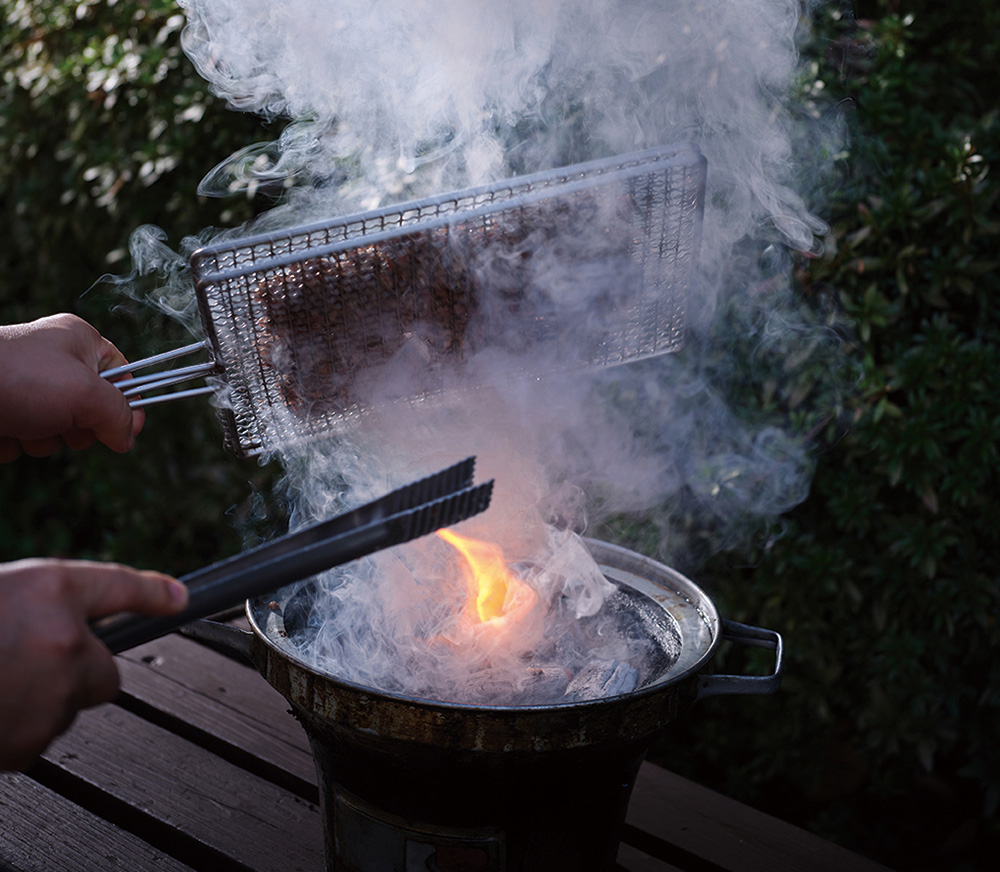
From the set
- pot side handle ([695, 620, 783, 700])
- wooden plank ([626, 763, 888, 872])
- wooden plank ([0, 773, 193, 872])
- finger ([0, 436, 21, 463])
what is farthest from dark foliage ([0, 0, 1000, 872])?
wooden plank ([0, 773, 193, 872])

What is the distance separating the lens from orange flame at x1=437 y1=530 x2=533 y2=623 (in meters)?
1.93

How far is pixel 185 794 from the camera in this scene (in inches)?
85.7

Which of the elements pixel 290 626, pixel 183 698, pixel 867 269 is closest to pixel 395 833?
pixel 290 626

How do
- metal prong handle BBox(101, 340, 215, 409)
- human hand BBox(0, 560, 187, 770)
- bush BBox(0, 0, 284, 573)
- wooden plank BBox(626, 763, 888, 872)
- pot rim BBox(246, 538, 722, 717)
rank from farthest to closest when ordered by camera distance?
bush BBox(0, 0, 284, 573) < wooden plank BBox(626, 763, 888, 872) < metal prong handle BBox(101, 340, 215, 409) < pot rim BBox(246, 538, 722, 717) < human hand BBox(0, 560, 187, 770)

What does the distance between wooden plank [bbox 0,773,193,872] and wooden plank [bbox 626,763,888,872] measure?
117 cm

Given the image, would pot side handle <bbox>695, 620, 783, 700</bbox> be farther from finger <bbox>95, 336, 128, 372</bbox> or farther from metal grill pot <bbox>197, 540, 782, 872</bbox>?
finger <bbox>95, 336, 128, 372</bbox>

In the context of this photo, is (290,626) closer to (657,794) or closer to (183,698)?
(183,698)

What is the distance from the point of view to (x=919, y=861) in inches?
115

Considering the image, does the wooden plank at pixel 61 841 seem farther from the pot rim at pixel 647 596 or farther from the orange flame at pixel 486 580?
the orange flame at pixel 486 580

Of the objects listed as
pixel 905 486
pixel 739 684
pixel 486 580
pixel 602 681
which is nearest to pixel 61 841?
pixel 486 580

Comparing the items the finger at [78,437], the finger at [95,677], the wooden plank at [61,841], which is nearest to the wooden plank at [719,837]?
the wooden plank at [61,841]

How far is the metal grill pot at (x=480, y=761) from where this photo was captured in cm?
142

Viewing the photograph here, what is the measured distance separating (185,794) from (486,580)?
1.01 meters

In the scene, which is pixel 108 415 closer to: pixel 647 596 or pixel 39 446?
pixel 39 446
